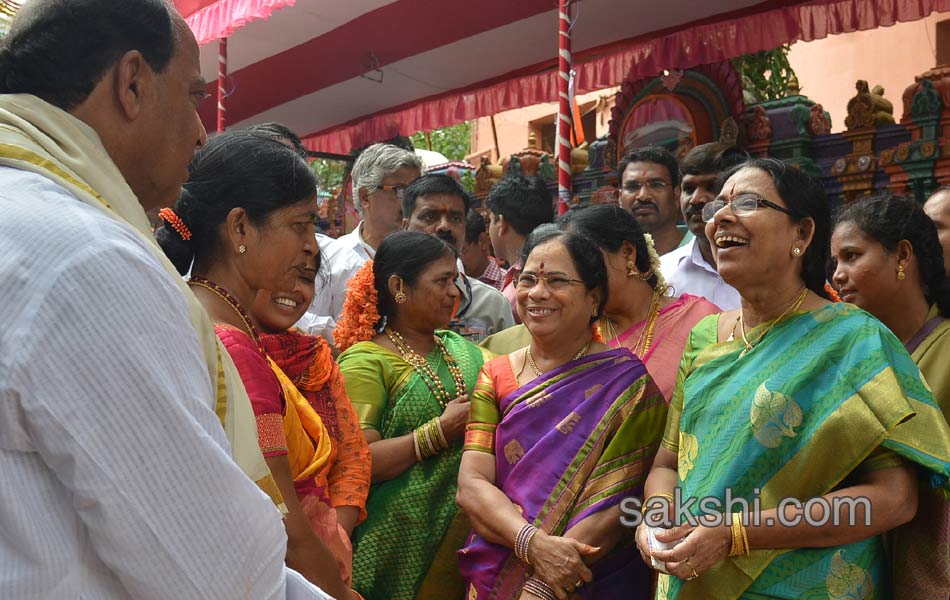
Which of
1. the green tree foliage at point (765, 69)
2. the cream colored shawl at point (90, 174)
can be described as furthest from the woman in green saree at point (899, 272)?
the green tree foliage at point (765, 69)

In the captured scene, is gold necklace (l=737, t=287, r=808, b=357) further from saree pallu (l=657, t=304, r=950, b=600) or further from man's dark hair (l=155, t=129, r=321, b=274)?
man's dark hair (l=155, t=129, r=321, b=274)

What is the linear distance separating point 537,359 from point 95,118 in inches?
75.6

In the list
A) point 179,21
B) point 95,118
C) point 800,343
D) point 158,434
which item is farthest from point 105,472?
point 800,343

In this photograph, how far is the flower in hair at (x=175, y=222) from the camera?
2.05m

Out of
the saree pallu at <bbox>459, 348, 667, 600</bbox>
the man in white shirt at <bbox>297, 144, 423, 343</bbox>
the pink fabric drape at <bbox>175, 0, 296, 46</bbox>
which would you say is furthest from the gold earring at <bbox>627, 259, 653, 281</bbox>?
the pink fabric drape at <bbox>175, 0, 296, 46</bbox>

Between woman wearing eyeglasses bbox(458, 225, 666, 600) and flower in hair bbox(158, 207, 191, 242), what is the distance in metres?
1.15

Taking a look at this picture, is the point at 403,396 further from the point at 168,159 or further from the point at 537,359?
the point at 168,159

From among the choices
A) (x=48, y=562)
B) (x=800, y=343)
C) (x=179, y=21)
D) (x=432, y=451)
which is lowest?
(x=432, y=451)

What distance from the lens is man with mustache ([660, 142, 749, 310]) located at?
3.86 metres

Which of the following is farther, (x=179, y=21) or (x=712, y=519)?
(x=712, y=519)

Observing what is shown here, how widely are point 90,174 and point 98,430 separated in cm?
36

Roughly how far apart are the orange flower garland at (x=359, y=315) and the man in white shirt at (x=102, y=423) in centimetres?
219

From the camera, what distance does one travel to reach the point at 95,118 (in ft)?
3.93

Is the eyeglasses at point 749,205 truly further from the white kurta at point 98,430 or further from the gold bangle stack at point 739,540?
the white kurta at point 98,430
